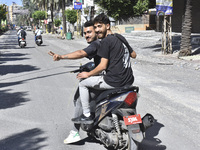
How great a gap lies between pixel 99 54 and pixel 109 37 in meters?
0.26

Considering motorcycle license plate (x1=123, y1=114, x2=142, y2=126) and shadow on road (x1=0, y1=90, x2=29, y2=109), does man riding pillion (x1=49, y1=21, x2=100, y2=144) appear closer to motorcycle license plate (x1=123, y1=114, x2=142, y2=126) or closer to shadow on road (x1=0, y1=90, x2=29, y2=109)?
motorcycle license plate (x1=123, y1=114, x2=142, y2=126)

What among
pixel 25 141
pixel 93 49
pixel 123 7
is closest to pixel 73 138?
pixel 25 141

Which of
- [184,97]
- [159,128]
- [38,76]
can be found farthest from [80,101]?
[38,76]

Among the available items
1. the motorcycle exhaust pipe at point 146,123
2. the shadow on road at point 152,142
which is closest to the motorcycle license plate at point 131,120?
the motorcycle exhaust pipe at point 146,123

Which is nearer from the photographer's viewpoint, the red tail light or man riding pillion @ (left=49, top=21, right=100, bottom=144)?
the red tail light

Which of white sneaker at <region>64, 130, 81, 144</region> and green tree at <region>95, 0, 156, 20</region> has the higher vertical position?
green tree at <region>95, 0, 156, 20</region>

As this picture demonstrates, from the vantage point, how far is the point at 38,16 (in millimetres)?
94188

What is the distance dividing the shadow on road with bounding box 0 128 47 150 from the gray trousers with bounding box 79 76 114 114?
977 millimetres

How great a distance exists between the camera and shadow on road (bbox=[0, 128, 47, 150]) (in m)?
4.32

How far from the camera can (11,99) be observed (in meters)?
7.38

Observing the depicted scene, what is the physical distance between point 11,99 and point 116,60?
14.6ft

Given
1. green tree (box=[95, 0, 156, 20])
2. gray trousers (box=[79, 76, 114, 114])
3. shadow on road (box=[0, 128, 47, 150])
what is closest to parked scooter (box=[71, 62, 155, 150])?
gray trousers (box=[79, 76, 114, 114])

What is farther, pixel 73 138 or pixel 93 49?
pixel 73 138

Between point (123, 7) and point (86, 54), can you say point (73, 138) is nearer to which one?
point (86, 54)
